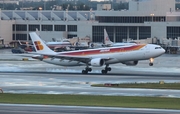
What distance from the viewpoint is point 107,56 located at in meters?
76.4

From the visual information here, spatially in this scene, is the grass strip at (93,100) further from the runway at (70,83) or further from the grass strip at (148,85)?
the grass strip at (148,85)

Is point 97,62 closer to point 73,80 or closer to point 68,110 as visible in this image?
point 73,80

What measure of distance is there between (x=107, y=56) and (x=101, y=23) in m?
81.0

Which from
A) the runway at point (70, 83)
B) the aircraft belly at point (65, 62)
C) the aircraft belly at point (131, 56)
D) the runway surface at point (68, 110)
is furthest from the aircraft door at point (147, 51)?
the runway surface at point (68, 110)

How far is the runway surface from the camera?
40.4 m

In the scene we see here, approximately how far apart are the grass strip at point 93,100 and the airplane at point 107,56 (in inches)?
995

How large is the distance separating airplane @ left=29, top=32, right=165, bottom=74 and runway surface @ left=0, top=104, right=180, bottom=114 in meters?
32.9

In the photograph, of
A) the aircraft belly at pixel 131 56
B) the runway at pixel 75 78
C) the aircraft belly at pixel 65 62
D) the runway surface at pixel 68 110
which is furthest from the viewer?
the aircraft belly at pixel 65 62

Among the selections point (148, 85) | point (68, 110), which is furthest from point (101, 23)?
point (68, 110)

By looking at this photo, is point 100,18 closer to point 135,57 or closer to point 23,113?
point 135,57

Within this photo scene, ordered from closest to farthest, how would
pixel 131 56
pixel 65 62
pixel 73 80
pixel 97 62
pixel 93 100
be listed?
pixel 93 100, pixel 73 80, pixel 97 62, pixel 131 56, pixel 65 62

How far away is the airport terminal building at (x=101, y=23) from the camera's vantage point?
150375mm

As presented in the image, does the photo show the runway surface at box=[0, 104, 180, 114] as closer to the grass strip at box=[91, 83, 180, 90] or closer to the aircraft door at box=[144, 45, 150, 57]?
the grass strip at box=[91, 83, 180, 90]

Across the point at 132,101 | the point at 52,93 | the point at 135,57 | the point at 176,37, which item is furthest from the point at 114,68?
the point at 176,37
